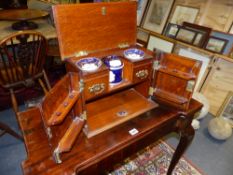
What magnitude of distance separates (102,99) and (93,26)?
0.39 metres

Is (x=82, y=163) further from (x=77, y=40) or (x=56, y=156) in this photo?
(x=77, y=40)

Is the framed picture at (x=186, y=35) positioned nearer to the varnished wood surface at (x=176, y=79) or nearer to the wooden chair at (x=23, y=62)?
the varnished wood surface at (x=176, y=79)

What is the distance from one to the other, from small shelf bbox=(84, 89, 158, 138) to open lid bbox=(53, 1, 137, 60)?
29 cm

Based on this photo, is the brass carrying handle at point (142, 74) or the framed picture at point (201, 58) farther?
the framed picture at point (201, 58)

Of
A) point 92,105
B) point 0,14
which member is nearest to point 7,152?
point 92,105

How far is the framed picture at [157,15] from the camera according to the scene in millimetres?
2232

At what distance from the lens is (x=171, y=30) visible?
219cm

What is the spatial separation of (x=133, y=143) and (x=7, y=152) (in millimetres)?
1346

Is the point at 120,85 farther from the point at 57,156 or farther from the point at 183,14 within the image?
the point at 183,14

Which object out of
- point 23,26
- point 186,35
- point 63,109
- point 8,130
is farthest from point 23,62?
point 186,35

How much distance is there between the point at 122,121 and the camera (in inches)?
35.5

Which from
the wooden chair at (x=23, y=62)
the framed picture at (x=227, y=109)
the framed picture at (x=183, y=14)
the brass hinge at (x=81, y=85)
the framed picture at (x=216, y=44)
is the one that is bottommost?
the framed picture at (x=227, y=109)

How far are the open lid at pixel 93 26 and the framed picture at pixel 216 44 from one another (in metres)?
1.21

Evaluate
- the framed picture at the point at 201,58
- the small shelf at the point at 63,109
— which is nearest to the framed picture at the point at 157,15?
the framed picture at the point at 201,58
